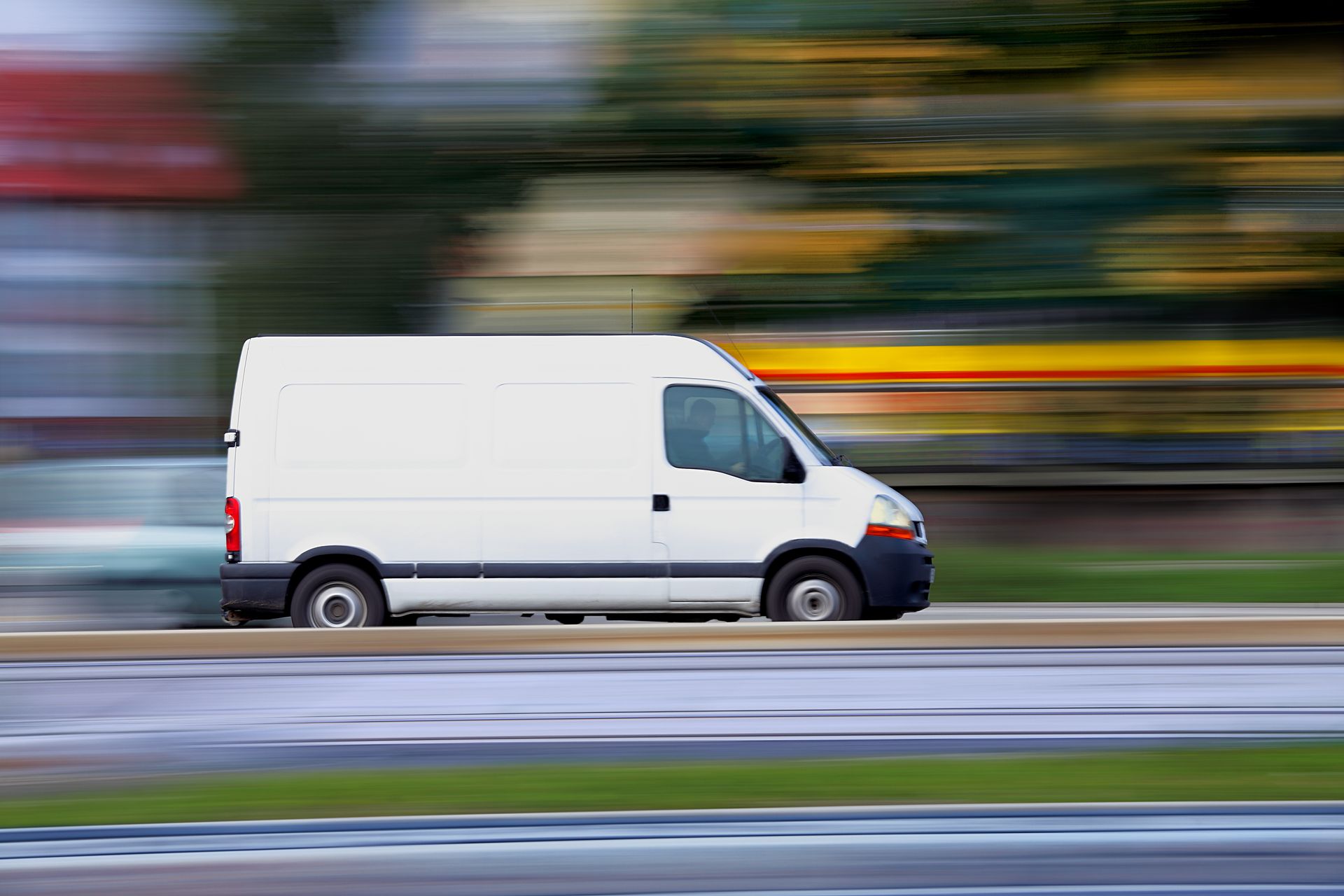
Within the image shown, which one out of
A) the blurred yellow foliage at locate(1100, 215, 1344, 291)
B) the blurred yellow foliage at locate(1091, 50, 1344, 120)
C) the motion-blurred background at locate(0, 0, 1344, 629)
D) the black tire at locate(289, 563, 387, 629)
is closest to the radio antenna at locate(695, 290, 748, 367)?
the motion-blurred background at locate(0, 0, 1344, 629)

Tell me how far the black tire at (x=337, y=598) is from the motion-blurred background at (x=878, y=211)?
23.9 feet

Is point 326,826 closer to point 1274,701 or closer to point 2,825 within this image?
point 2,825

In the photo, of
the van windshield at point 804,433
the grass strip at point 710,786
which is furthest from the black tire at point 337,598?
the grass strip at point 710,786

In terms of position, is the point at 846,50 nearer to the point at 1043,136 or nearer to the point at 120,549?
the point at 1043,136

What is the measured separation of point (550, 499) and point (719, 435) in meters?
1.13

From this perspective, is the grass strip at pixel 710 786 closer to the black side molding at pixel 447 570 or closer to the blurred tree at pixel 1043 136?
the black side molding at pixel 447 570

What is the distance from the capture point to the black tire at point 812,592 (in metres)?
9.84

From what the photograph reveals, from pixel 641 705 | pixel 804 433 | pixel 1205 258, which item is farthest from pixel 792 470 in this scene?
pixel 1205 258

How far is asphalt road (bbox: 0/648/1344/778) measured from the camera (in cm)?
575

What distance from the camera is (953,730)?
5996 millimetres

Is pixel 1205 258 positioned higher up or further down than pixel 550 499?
higher up

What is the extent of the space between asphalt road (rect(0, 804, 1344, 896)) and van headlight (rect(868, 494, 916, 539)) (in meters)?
5.18

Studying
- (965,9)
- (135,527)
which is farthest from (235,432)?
(965,9)

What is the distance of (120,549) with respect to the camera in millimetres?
10398
